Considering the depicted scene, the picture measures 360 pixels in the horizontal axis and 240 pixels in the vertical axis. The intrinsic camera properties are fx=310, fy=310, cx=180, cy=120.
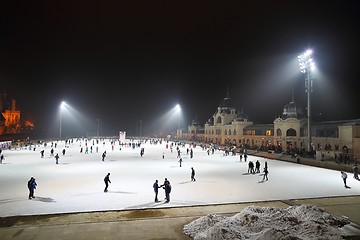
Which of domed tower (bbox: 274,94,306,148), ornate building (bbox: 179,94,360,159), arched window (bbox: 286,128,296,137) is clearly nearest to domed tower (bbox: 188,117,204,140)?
ornate building (bbox: 179,94,360,159)

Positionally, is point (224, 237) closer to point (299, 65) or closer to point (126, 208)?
point (126, 208)

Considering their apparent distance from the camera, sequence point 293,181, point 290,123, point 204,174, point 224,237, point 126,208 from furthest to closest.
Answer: point 290,123, point 204,174, point 293,181, point 126,208, point 224,237

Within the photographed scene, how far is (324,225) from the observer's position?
9.84 meters

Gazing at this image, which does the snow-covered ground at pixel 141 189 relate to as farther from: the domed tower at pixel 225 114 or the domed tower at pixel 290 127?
the domed tower at pixel 225 114

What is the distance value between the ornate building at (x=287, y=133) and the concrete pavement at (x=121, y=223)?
20.4 meters

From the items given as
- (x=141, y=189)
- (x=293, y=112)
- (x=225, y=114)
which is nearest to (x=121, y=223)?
(x=141, y=189)

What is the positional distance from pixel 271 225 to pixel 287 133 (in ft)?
152

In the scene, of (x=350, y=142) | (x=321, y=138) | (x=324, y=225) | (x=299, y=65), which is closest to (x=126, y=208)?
(x=324, y=225)

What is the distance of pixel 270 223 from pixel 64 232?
6463 millimetres

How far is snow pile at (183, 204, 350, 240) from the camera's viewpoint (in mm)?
8898

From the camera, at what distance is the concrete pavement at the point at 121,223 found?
940cm

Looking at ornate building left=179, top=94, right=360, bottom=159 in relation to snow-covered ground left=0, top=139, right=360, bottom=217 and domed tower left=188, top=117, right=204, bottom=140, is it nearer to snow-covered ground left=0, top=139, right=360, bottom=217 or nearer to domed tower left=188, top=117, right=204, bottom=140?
domed tower left=188, top=117, right=204, bottom=140

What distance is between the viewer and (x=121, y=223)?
1050 cm

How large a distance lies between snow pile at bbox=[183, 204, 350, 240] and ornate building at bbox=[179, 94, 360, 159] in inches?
812
